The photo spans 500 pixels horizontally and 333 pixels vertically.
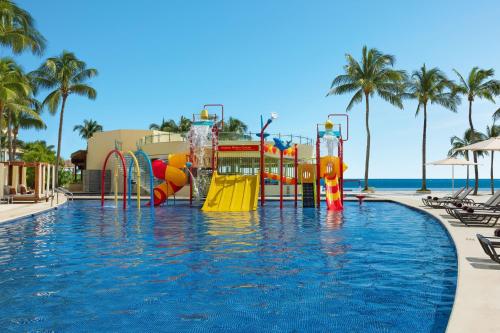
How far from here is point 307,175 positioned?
938 inches

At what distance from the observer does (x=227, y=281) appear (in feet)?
22.8

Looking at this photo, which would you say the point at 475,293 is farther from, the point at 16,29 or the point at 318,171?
the point at 16,29

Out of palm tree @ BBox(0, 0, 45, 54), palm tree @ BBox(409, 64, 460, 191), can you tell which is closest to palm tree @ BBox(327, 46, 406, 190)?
palm tree @ BBox(409, 64, 460, 191)

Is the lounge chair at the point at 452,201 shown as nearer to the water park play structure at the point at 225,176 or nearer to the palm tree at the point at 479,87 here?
the water park play structure at the point at 225,176

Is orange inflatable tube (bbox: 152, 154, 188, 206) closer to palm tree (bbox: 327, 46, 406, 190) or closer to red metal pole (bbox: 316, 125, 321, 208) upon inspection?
red metal pole (bbox: 316, 125, 321, 208)

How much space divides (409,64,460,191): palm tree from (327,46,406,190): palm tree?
4.49ft

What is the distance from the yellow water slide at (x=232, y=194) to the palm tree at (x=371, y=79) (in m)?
20.1

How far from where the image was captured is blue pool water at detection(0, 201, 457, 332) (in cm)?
514

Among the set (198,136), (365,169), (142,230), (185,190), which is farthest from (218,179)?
(365,169)

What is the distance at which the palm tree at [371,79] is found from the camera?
133 ft

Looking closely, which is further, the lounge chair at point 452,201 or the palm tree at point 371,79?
the palm tree at point 371,79

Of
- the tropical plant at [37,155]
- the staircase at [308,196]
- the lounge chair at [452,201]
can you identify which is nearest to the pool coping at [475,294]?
the lounge chair at [452,201]

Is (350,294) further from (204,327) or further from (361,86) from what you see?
(361,86)

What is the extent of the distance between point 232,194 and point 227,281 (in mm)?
15295
